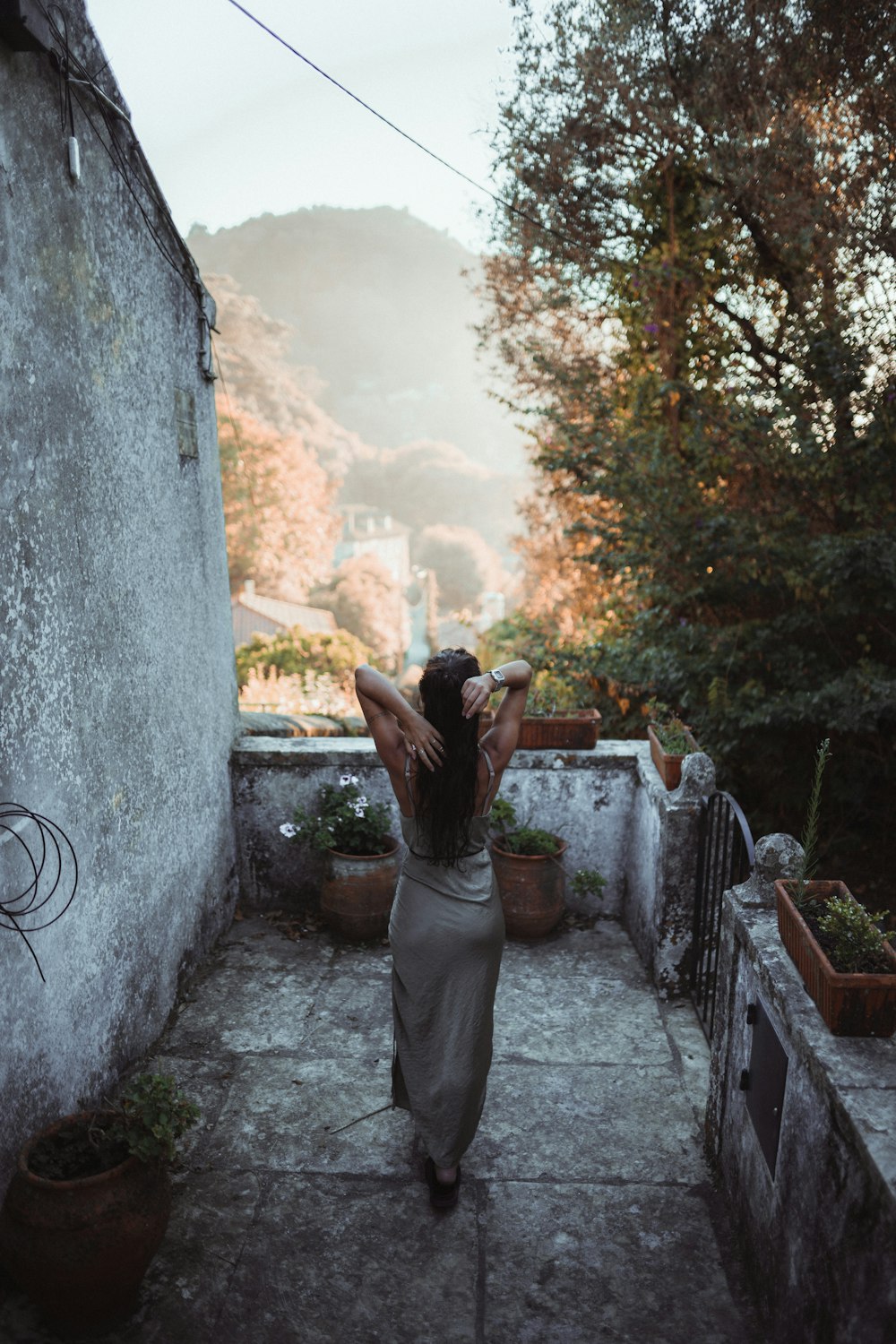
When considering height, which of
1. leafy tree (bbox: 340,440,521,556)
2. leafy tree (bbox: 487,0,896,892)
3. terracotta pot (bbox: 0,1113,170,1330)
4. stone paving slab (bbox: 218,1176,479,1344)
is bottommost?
stone paving slab (bbox: 218,1176,479,1344)

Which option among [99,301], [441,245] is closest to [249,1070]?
[99,301]

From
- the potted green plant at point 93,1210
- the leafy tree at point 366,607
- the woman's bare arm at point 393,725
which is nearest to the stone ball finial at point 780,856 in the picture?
the woman's bare arm at point 393,725

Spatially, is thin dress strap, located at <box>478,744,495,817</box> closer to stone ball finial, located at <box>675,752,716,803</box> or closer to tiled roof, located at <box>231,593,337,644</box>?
stone ball finial, located at <box>675,752,716,803</box>

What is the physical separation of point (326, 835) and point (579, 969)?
1.69m

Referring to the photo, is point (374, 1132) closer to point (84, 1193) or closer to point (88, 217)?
point (84, 1193)

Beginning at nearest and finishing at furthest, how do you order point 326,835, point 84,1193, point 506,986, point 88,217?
point 84,1193 → point 88,217 → point 506,986 → point 326,835

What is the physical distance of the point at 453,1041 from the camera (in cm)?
325

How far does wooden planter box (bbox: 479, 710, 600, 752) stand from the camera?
5672 millimetres

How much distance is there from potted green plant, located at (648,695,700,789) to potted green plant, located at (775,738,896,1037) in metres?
2.09

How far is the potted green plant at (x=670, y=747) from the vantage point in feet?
16.2

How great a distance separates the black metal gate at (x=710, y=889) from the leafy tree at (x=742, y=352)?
A: 4.84 feet

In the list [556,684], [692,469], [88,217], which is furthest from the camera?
[556,684]

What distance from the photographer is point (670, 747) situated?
5.11 m

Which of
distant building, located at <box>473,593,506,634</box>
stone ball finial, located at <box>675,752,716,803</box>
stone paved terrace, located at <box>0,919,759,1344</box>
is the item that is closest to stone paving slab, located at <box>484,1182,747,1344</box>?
stone paved terrace, located at <box>0,919,759,1344</box>
